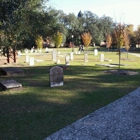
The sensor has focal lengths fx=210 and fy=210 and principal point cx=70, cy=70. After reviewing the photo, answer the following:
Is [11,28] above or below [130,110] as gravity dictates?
above

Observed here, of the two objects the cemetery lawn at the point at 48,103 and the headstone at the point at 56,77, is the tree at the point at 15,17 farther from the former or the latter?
the headstone at the point at 56,77

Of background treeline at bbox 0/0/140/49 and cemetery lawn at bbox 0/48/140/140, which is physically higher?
background treeline at bbox 0/0/140/49

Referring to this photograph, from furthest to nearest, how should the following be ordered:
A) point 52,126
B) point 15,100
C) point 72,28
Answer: point 72,28 < point 15,100 < point 52,126

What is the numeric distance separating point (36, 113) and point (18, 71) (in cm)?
781

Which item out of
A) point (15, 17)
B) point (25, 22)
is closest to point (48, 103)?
point (15, 17)

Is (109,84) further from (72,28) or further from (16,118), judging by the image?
(72,28)

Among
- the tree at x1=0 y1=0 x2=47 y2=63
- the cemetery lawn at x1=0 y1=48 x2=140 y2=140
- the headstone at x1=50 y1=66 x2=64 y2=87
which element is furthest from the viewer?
the headstone at x1=50 y1=66 x2=64 y2=87

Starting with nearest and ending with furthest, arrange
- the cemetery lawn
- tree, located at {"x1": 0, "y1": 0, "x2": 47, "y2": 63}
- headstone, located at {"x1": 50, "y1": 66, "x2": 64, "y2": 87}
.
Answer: the cemetery lawn < tree, located at {"x1": 0, "y1": 0, "x2": 47, "y2": 63} < headstone, located at {"x1": 50, "y1": 66, "x2": 64, "y2": 87}

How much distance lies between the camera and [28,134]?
16.0ft

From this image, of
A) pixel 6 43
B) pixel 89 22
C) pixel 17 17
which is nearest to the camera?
pixel 17 17

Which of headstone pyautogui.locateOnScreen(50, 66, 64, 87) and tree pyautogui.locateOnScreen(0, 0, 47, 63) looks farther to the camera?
headstone pyautogui.locateOnScreen(50, 66, 64, 87)

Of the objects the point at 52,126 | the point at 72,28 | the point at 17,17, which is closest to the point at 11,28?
the point at 17,17

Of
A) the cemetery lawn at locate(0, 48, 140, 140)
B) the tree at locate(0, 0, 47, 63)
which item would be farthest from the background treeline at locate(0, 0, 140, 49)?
the cemetery lawn at locate(0, 48, 140, 140)

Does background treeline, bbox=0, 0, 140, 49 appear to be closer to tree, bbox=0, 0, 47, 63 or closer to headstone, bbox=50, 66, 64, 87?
tree, bbox=0, 0, 47, 63
